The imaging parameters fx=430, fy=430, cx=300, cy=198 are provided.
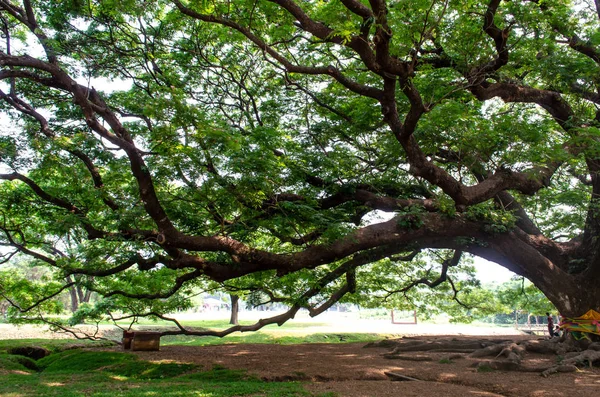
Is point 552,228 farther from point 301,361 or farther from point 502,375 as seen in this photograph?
point 301,361

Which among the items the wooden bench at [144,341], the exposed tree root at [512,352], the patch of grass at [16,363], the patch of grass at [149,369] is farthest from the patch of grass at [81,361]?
the exposed tree root at [512,352]

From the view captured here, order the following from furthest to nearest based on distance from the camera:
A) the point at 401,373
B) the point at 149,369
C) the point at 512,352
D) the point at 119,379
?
the point at 512,352 → the point at 149,369 → the point at 401,373 → the point at 119,379

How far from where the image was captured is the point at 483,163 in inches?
356

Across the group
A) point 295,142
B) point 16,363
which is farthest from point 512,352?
point 16,363

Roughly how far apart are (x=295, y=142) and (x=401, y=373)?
5.59m

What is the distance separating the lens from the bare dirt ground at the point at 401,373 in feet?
20.4

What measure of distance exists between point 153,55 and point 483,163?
7.46 meters

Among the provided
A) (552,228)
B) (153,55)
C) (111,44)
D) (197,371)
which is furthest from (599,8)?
(197,371)

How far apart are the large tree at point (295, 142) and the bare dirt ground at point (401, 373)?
5.33 ft

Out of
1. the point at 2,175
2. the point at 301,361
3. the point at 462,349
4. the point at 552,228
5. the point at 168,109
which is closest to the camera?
the point at 168,109

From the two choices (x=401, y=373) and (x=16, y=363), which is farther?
(x=16, y=363)

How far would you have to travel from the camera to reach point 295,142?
34.2ft

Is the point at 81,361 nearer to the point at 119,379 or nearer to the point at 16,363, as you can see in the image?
the point at 16,363

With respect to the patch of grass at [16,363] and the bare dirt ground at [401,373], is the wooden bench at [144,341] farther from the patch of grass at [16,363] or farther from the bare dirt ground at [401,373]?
the patch of grass at [16,363]
